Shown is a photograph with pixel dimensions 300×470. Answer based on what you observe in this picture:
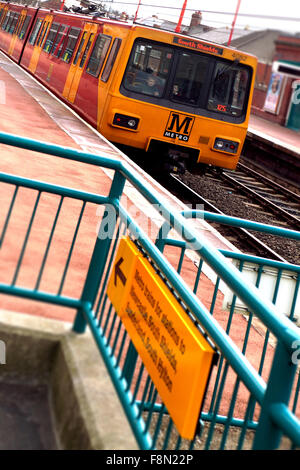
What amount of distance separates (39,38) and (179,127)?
36.8 feet

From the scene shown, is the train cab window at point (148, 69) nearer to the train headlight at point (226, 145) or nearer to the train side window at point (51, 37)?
the train headlight at point (226, 145)

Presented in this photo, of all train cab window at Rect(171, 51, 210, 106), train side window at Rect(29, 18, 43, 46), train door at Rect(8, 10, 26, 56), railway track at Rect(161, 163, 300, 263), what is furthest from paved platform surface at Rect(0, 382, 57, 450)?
train door at Rect(8, 10, 26, 56)

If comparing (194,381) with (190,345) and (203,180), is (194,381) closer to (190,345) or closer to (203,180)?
(190,345)

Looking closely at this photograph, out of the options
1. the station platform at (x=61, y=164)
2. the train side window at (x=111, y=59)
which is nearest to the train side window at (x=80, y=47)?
the station platform at (x=61, y=164)

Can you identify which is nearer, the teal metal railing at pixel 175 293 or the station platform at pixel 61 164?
the teal metal railing at pixel 175 293

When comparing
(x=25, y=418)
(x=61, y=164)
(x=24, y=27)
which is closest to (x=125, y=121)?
(x=61, y=164)

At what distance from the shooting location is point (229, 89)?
12234 mm

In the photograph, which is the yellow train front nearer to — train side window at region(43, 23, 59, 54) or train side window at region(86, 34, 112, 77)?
train side window at region(86, 34, 112, 77)

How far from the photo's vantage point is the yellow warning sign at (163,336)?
7.45ft

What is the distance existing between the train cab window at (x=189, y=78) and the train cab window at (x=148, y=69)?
0.24 metres

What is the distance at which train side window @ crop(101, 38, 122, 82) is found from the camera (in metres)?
12.0

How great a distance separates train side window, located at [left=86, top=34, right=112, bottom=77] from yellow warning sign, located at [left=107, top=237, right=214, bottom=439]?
33.5 feet

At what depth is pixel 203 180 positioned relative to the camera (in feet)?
49.1

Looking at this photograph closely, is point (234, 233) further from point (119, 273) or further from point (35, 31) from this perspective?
point (35, 31)
